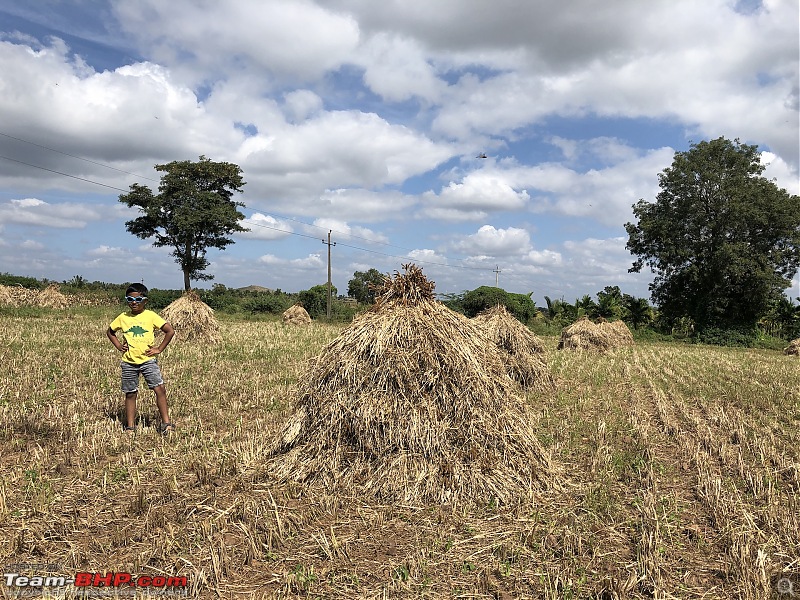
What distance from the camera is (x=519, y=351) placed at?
13.2m

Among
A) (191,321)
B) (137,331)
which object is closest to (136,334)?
(137,331)

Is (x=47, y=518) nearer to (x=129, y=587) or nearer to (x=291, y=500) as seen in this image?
(x=129, y=587)

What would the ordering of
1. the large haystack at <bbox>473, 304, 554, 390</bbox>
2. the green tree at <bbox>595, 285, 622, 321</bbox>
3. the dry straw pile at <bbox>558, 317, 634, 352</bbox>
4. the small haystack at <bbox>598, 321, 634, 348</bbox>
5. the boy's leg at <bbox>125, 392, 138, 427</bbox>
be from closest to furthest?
the boy's leg at <bbox>125, 392, 138, 427</bbox> < the large haystack at <bbox>473, 304, 554, 390</bbox> < the dry straw pile at <bbox>558, 317, 634, 352</bbox> < the small haystack at <bbox>598, 321, 634, 348</bbox> < the green tree at <bbox>595, 285, 622, 321</bbox>

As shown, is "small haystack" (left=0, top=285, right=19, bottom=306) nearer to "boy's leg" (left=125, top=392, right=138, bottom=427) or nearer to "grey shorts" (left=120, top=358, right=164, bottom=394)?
"boy's leg" (left=125, top=392, right=138, bottom=427)

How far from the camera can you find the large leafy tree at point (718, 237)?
34062mm

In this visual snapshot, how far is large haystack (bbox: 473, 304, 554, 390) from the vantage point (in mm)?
12742

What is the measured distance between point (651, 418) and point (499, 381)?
515 centimetres

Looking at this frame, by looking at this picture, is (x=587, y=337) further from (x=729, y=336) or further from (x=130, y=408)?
(x=130, y=408)

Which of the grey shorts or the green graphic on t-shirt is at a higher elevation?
the green graphic on t-shirt

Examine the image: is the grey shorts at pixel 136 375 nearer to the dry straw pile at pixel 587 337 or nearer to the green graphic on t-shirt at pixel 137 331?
the green graphic on t-shirt at pixel 137 331

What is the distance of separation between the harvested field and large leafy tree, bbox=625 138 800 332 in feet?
97.9

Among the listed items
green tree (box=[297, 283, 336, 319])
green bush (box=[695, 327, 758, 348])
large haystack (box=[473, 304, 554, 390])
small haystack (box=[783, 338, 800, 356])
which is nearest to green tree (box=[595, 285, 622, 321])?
green bush (box=[695, 327, 758, 348])

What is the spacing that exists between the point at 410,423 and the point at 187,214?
40408 mm

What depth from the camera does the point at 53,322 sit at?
75.9 feet
